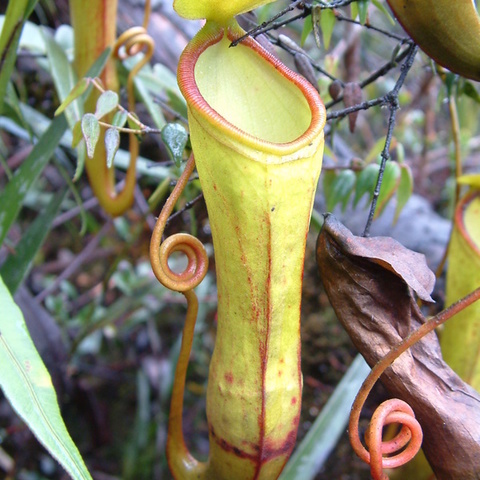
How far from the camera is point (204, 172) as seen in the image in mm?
560

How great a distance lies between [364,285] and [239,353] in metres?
0.16

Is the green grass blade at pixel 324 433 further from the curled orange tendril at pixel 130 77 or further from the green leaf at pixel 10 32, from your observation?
the green leaf at pixel 10 32

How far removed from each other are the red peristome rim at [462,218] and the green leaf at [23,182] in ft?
2.13

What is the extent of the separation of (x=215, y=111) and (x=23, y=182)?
1.53 ft

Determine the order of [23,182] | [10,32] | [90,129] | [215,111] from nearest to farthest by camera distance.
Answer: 1. [215,111]
2. [90,129]
3. [10,32]
4. [23,182]

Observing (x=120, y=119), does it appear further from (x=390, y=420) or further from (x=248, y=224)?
(x=390, y=420)

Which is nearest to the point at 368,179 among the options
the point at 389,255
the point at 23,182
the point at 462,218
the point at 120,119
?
the point at 462,218

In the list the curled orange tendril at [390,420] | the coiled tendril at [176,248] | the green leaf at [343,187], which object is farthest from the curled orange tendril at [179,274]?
the green leaf at [343,187]

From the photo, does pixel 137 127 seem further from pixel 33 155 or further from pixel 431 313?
pixel 431 313

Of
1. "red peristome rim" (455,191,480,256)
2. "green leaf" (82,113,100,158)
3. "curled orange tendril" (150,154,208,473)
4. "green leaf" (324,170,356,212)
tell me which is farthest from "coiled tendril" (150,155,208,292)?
"red peristome rim" (455,191,480,256)

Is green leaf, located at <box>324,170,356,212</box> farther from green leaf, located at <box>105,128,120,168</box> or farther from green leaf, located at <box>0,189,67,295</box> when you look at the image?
green leaf, located at <box>0,189,67,295</box>

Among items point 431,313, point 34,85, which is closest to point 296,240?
point 431,313

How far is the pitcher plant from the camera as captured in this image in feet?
1.75

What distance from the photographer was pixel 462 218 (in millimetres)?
847
